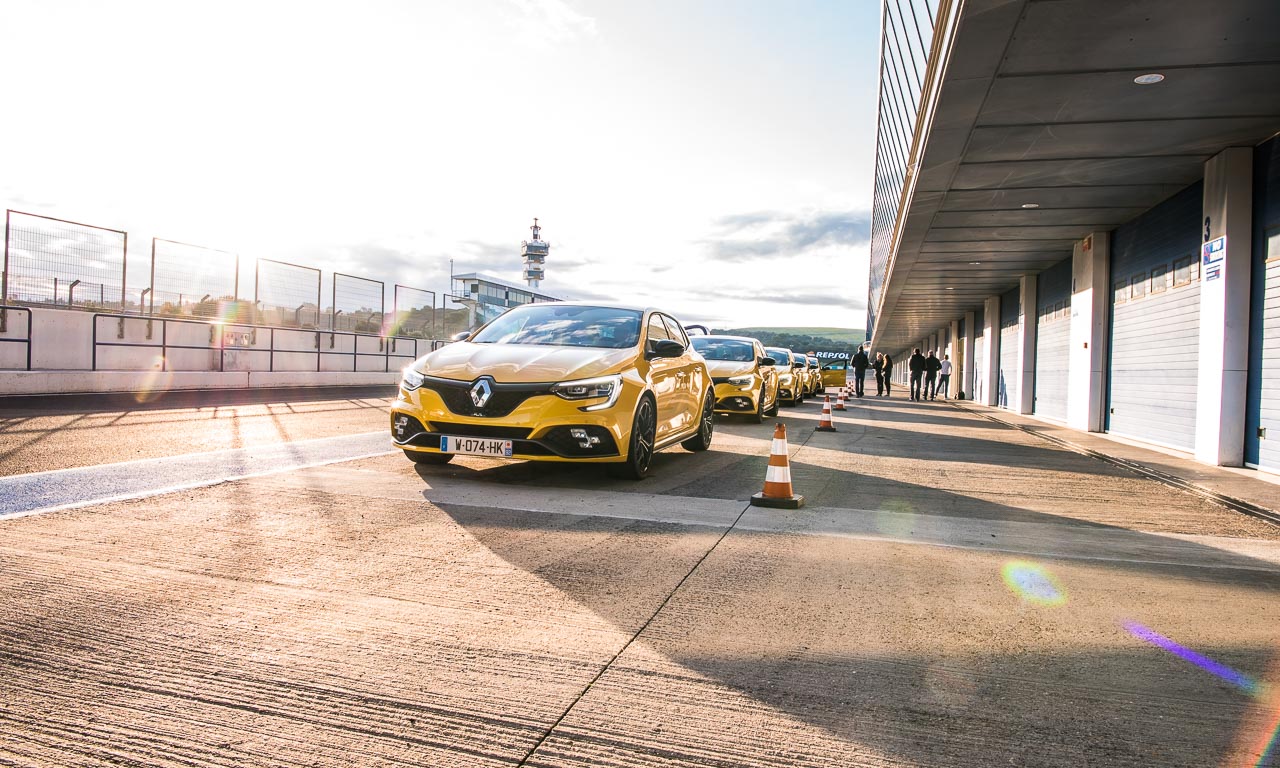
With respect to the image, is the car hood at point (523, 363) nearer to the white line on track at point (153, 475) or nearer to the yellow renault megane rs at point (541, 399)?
the yellow renault megane rs at point (541, 399)

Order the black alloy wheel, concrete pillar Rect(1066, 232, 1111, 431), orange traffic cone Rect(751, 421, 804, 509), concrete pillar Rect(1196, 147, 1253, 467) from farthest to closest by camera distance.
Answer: concrete pillar Rect(1066, 232, 1111, 431) < concrete pillar Rect(1196, 147, 1253, 467) < the black alloy wheel < orange traffic cone Rect(751, 421, 804, 509)

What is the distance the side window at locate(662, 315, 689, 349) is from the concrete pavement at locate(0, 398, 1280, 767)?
137 inches

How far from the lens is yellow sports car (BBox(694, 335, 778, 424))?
14719 mm

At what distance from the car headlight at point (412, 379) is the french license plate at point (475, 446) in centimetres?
54

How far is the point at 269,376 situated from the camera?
2069 cm

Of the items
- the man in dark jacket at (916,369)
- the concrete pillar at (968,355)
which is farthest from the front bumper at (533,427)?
the concrete pillar at (968,355)

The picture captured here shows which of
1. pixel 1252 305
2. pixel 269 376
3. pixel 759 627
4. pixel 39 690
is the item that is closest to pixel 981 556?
pixel 759 627

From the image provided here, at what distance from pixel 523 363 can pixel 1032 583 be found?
4.06 metres

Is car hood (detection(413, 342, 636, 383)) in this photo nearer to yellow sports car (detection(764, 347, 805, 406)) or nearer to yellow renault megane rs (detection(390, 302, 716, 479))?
yellow renault megane rs (detection(390, 302, 716, 479))

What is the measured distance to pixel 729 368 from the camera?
49.2ft

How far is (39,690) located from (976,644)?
10.8 feet

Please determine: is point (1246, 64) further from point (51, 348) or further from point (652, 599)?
point (51, 348)

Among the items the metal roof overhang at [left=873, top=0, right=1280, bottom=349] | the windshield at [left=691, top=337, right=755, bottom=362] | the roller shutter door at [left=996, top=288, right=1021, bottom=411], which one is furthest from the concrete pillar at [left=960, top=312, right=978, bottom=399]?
the windshield at [left=691, top=337, right=755, bottom=362]

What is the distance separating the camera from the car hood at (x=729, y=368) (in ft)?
48.4
